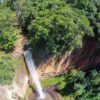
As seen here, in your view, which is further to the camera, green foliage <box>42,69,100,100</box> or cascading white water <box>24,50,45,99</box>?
cascading white water <box>24,50,45,99</box>

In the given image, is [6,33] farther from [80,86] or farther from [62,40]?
[80,86]

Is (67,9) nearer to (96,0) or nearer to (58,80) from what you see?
(96,0)

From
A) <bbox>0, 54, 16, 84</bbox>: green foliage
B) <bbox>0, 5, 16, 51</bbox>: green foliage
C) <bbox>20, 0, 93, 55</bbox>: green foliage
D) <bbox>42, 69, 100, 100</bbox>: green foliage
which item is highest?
<bbox>0, 5, 16, 51</bbox>: green foliage

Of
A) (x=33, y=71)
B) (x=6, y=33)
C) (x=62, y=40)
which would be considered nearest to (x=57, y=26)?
(x=62, y=40)

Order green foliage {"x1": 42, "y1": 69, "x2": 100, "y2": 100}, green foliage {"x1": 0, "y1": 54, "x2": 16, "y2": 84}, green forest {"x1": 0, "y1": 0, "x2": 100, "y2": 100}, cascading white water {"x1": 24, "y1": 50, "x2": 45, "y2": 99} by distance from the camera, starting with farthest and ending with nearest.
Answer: cascading white water {"x1": 24, "y1": 50, "x2": 45, "y2": 99} < green foliage {"x1": 42, "y1": 69, "x2": 100, "y2": 100} < green forest {"x1": 0, "y1": 0, "x2": 100, "y2": 100} < green foliage {"x1": 0, "y1": 54, "x2": 16, "y2": 84}

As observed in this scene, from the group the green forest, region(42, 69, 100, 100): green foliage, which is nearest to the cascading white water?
the green forest

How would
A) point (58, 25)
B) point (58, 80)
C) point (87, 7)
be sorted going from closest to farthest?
point (58, 25) < point (87, 7) < point (58, 80)

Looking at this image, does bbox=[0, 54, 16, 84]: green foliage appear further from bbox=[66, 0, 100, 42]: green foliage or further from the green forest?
bbox=[66, 0, 100, 42]: green foliage

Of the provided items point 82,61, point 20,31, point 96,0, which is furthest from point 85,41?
point 20,31
